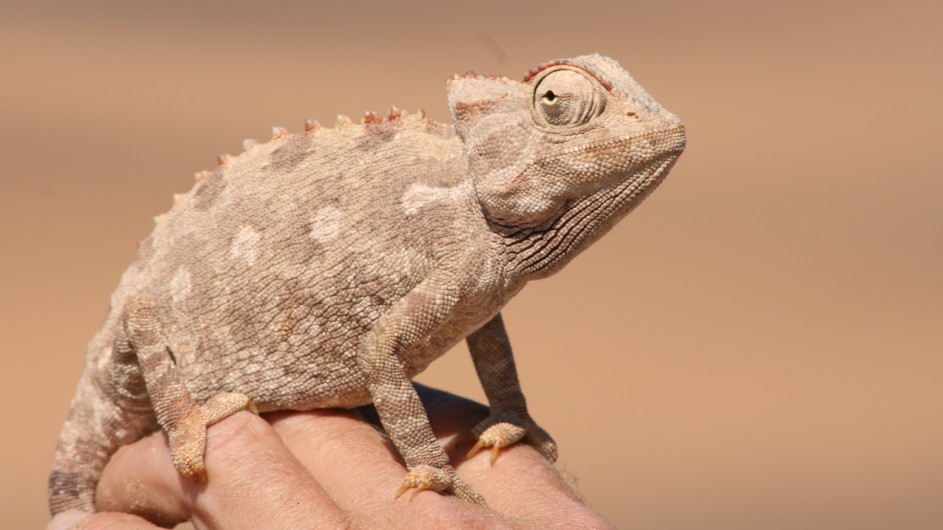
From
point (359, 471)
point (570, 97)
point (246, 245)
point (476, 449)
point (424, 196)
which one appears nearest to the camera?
point (570, 97)

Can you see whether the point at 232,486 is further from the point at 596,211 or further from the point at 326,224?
the point at 596,211

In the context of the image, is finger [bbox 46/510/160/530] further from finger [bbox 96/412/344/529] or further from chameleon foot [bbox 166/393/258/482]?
chameleon foot [bbox 166/393/258/482]

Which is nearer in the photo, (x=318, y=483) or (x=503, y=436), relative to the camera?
(x=318, y=483)

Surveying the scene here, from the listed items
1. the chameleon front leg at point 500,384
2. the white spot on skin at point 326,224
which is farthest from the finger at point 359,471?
the white spot on skin at point 326,224

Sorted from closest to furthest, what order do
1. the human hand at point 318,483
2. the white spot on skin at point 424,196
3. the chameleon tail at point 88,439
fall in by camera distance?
1. the human hand at point 318,483
2. the white spot on skin at point 424,196
3. the chameleon tail at point 88,439

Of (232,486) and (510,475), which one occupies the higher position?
(232,486)

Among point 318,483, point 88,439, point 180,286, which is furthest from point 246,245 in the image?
point 88,439

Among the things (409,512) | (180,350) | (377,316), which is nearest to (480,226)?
(377,316)

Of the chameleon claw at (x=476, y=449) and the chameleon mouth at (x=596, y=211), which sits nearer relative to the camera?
the chameleon mouth at (x=596, y=211)

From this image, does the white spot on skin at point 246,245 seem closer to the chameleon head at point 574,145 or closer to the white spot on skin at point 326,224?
the white spot on skin at point 326,224
